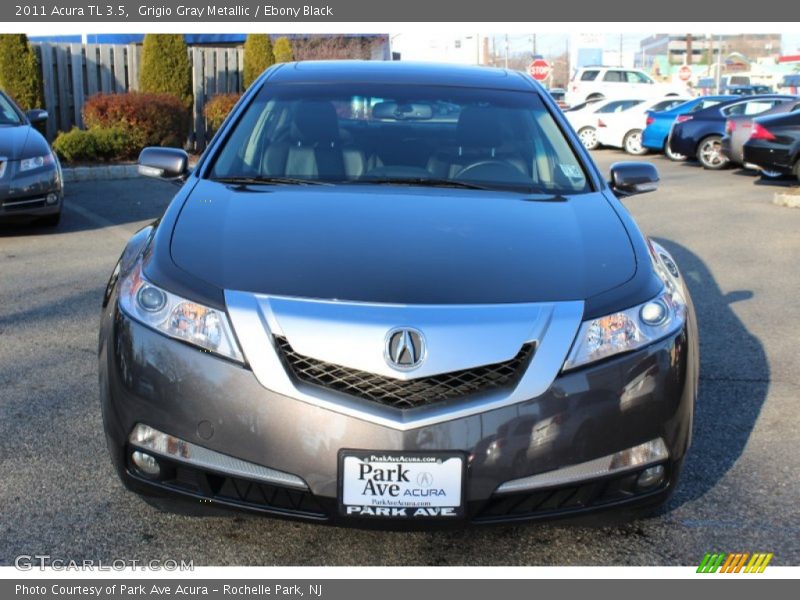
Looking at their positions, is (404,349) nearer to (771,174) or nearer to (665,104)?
(771,174)

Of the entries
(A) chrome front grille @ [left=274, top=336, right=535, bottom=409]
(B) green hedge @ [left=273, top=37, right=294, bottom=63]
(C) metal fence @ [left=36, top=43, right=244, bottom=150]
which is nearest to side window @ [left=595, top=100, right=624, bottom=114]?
(B) green hedge @ [left=273, top=37, right=294, bottom=63]

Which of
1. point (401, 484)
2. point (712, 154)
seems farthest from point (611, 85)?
point (401, 484)

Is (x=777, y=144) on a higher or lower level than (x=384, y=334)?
lower

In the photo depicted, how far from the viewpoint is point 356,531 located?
332cm

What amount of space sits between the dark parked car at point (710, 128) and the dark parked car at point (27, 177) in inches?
527

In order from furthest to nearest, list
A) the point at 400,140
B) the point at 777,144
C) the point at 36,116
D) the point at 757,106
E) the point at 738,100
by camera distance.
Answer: the point at 738,100 < the point at 757,106 < the point at 777,144 < the point at 36,116 < the point at 400,140

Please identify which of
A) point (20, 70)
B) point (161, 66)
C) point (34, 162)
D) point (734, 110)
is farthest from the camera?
point (734, 110)

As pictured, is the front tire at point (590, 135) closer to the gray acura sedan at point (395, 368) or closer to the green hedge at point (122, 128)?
the green hedge at point (122, 128)

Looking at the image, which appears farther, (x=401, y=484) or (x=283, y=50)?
(x=283, y=50)

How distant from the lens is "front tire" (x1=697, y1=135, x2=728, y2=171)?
61.5 feet

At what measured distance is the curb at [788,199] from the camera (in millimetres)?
12477

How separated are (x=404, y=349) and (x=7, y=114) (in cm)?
831

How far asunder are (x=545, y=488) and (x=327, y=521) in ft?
2.14

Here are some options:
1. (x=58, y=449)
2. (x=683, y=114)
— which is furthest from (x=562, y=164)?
(x=683, y=114)
